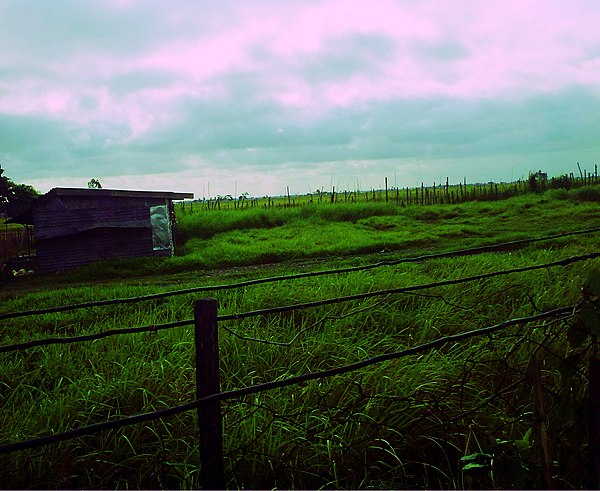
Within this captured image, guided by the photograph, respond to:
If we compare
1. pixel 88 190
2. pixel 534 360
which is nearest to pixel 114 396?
pixel 534 360

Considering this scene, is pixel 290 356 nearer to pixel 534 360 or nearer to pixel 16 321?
pixel 534 360

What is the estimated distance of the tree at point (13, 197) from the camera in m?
31.5

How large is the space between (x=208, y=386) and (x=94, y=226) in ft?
47.7

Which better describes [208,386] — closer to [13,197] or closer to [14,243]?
[14,243]

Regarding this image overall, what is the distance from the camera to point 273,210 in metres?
22.7

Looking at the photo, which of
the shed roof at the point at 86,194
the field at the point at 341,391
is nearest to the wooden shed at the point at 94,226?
the shed roof at the point at 86,194

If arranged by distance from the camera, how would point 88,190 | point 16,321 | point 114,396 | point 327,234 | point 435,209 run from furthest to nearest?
point 435,209
point 327,234
point 88,190
point 16,321
point 114,396

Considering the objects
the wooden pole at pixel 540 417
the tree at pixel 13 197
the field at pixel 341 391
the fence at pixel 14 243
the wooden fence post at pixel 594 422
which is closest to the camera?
the wooden pole at pixel 540 417

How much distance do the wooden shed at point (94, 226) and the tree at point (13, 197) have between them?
16971 mm

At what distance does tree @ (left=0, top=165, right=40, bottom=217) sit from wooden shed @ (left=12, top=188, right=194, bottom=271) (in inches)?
668

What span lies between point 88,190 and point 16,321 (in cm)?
868

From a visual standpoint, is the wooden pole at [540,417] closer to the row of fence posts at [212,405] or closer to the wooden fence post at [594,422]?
the row of fence posts at [212,405]

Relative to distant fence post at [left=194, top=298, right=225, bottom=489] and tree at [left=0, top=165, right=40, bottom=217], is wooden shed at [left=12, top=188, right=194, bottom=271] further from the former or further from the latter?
tree at [left=0, top=165, right=40, bottom=217]

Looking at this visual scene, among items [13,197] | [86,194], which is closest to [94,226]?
[86,194]
